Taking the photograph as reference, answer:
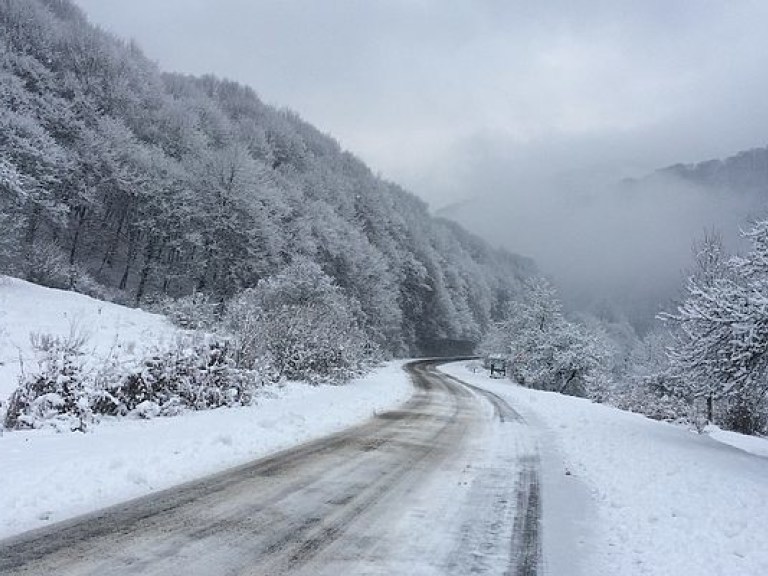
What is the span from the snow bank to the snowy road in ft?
1.38

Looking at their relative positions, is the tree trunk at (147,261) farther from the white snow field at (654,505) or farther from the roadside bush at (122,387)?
the white snow field at (654,505)

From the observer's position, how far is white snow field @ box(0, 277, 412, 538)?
6.34 meters

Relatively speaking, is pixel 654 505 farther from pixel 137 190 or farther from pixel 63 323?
pixel 137 190

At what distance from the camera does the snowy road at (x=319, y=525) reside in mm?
4906

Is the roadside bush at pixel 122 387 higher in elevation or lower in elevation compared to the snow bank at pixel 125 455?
higher

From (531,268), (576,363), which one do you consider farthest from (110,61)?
(531,268)

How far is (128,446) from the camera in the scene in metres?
8.84

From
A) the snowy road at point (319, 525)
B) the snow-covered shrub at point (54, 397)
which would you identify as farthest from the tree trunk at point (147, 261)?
the snowy road at point (319, 525)

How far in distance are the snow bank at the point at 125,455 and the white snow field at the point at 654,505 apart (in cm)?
474

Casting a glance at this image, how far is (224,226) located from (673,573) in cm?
4546

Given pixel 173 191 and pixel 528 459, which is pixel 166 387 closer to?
pixel 528 459

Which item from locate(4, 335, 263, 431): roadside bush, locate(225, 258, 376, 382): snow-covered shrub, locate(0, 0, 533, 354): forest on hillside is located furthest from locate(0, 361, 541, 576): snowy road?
locate(0, 0, 533, 354): forest on hillside

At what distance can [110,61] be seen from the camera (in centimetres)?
5416

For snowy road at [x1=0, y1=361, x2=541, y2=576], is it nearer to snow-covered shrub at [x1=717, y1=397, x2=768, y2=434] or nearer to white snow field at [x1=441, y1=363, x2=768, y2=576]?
white snow field at [x1=441, y1=363, x2=768, y2=576]
